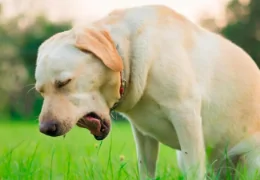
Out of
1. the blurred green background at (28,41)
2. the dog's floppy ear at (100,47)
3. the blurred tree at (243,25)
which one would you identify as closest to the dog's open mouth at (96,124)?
the dog's floppy ear at (100,47)

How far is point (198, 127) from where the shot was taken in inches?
177

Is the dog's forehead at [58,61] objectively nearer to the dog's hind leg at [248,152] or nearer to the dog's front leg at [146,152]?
the dog's front leg at [146,152]

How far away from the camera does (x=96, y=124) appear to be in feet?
14.2


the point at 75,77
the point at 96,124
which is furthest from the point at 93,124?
the point at 75,77

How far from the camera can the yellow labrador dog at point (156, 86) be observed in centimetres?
411

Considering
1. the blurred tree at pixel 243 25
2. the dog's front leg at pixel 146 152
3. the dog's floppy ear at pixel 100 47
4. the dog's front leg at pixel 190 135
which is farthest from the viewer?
the blurred tree at pixel 243 25

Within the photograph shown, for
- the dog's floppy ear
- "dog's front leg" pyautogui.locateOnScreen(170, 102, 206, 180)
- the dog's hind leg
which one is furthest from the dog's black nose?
the dog's hind leg

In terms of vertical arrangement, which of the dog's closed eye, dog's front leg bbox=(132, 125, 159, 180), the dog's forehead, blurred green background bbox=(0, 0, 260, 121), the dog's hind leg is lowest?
blurred green background bbox=(0, 0, 260, 121)

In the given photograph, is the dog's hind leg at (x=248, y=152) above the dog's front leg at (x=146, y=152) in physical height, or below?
above

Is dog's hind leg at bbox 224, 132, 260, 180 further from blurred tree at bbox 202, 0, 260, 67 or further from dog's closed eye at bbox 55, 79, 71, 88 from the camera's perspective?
blurred tree at bbox 202, 0, 260, 67

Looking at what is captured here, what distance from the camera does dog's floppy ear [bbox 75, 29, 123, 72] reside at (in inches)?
161

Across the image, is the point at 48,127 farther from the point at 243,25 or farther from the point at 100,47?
the point at 243,25

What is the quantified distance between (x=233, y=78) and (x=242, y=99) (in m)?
0.18

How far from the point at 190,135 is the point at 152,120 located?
0.29 meters
